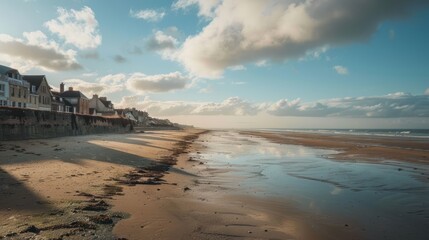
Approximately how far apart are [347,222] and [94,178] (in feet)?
24.4

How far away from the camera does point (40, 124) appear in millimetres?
25219

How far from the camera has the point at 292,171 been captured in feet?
48.9

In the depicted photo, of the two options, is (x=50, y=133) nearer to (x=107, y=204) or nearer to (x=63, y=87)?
(x=107, y=204)

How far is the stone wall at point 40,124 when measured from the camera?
20922 millimetres

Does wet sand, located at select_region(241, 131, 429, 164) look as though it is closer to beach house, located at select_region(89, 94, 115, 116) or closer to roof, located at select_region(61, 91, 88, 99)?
roof, located at select_region(61, 91, 88, 99)

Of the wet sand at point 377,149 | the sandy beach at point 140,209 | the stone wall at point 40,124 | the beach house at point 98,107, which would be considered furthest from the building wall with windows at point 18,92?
the sandy beach at point 140,209

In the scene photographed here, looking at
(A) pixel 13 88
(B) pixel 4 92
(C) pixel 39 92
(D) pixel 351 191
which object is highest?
(C) pixel 39 92

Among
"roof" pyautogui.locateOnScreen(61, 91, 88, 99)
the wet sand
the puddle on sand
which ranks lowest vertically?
the puddle on sand

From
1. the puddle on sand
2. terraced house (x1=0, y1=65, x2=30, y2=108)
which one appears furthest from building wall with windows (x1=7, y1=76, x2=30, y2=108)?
the puddle on sand

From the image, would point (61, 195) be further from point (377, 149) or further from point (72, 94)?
point (72, 94)

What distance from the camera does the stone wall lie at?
68.6 ft

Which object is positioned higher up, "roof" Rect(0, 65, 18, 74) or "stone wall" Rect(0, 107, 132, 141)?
"roof" Rect(0, 65, 18, 74)

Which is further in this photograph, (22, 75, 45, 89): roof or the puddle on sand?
(22, 75, 45, 89): roof

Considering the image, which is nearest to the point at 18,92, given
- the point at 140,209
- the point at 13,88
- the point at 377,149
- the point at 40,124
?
the point at 13,88
